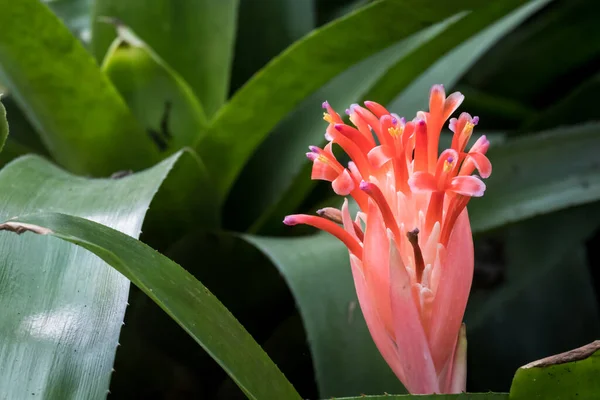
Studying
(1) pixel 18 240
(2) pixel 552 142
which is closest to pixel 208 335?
(1) pixel 18 240

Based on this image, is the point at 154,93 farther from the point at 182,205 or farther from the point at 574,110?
the point at 574,110

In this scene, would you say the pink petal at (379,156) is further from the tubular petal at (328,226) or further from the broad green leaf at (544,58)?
the broad green leaf at (544,58)

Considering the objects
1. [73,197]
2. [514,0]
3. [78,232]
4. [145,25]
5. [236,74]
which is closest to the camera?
[78,232]

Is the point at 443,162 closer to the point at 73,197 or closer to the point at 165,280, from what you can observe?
the point at 165,280

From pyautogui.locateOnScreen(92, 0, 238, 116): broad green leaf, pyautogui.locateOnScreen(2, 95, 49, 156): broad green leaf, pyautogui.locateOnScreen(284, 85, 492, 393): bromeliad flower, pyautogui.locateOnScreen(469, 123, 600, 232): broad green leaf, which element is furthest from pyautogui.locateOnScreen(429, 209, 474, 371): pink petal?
pyautogui.locateOnScreen(2, 95, 49, 156): broad green leaf

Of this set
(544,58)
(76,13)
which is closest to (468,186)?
(544,58)

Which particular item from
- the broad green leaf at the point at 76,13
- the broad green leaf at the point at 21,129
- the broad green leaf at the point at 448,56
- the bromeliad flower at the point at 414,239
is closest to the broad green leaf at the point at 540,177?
the broad green leaf at the point at 448,56
